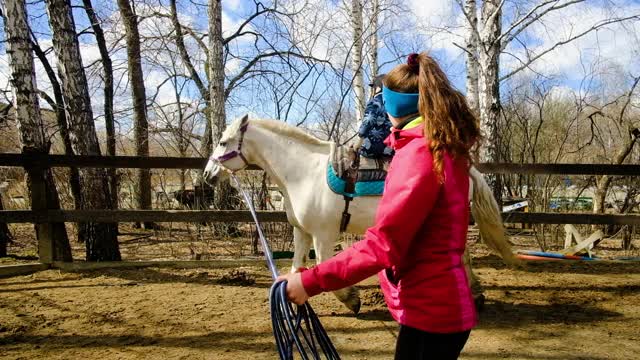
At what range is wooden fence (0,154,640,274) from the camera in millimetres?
5277

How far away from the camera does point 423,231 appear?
1.37 m

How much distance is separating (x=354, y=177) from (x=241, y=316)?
1696 millimetres

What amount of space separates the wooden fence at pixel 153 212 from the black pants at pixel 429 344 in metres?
4.11

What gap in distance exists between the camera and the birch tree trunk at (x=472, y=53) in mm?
7848

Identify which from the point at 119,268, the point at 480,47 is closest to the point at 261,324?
the point at 119,268

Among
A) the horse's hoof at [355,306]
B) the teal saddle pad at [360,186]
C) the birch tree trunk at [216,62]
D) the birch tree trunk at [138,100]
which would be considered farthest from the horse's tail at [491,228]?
the birch tree trunk at [138,100]

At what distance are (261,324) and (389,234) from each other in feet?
9.56

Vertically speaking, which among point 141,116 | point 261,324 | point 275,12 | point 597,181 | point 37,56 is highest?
point 275,12

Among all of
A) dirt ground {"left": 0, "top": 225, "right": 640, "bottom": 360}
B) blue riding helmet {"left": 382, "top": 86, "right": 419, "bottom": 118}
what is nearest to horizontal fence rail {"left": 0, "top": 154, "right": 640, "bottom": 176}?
dirt ground {"left": 0, "top": 225, "right": 640, "bottom": 360}

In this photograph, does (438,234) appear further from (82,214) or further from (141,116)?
(141,116)

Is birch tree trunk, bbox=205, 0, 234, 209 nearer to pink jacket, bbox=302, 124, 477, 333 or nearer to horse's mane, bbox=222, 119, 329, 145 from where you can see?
horse's mane, bbox=222, 119, 329, 145

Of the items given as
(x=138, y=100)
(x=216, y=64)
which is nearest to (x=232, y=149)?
(x=216, y=64)

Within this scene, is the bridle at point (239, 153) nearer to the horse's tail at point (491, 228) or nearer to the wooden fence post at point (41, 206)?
the horse's tail at point (491, 228)

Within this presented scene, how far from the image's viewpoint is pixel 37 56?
10867 mm
